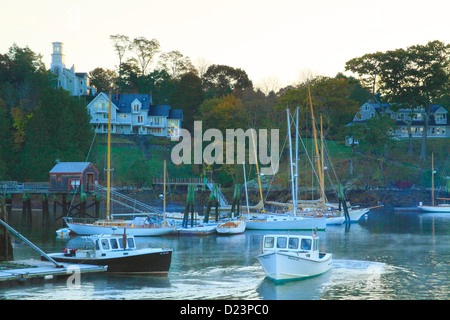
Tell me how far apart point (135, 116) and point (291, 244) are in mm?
100643

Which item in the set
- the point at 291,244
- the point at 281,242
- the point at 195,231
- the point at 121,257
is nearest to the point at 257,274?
the point at 281,242

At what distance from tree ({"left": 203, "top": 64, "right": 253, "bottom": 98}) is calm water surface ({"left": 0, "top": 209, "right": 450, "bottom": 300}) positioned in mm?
85491

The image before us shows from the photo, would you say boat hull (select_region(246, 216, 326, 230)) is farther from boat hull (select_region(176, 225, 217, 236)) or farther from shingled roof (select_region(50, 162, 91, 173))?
shingled roof (select_region(50, 162, 91, 173))

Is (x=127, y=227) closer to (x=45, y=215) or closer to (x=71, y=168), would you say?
(x=71, y=168)

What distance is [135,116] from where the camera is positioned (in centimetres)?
13538

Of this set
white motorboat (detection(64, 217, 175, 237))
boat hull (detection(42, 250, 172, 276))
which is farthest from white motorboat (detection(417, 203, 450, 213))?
boat hull (detection(42, 250, 172, 276))

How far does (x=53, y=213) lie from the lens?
91.5 m

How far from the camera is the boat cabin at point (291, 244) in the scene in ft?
126

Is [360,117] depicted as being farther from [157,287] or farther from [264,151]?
[157,287]

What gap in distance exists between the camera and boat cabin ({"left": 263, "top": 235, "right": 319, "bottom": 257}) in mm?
38281
